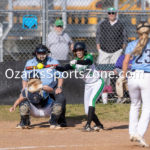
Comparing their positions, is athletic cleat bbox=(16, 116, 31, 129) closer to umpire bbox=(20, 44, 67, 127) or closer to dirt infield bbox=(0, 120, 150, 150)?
dirt infield bbox=(0, 120, 150, 150)

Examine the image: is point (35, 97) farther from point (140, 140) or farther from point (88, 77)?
point (140, 140)

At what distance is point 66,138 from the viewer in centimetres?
745

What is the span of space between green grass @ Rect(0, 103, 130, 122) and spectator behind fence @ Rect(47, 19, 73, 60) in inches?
50.2

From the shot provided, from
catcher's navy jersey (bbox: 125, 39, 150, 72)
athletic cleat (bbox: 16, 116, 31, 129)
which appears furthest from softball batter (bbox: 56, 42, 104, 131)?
catcher's navy jersey (bbox: 125, 39, 150, 72)

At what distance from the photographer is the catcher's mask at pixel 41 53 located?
8578 millimetres

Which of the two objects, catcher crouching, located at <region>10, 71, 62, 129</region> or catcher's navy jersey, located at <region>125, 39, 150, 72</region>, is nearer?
catcher's navy jersey, located at <region>125, 39, 150, 72</region>

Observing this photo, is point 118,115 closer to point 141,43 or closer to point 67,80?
point 67,80

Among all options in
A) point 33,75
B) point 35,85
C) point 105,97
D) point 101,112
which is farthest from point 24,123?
point 105,97

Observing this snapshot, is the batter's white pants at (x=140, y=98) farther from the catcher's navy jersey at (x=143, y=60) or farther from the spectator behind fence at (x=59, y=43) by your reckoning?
the spectator behind fence at (x=59, y=43)

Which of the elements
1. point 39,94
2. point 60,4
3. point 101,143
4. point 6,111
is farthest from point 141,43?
point 60,4

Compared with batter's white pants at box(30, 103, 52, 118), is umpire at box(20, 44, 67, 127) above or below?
above

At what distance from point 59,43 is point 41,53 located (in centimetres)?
289

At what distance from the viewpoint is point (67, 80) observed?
11289 millimetres

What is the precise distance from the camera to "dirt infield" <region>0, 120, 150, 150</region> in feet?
21.8
